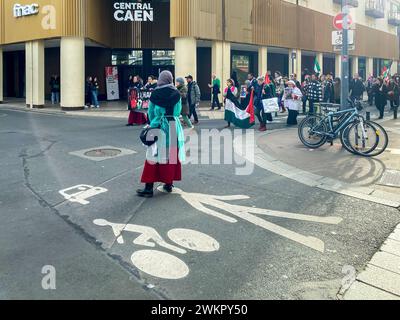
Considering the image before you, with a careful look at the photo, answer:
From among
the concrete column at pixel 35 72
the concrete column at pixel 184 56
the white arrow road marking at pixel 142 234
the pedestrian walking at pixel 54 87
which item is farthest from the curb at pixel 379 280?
the pedestrian walking at pixel 54 87

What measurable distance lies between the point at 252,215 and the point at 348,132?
5.17 meters

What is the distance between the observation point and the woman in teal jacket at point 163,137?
654cm

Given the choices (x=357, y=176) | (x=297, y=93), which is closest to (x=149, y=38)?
(x=297, y=93)

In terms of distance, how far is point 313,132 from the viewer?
1073 centimetres

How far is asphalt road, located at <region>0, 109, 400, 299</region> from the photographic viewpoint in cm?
380

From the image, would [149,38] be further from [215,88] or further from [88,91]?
[215,88]

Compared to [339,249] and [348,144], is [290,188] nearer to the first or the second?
[339,249]

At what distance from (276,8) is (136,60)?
31.4 ft

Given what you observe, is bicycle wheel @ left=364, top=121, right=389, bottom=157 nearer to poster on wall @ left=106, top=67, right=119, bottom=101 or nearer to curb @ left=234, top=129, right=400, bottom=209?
curb @ left=234, top=129, right=400, bottom=209

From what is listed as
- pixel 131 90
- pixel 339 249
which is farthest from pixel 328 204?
pixel 131 90

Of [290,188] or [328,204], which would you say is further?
[290,188]

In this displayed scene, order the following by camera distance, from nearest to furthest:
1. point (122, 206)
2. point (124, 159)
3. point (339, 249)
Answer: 1. point (339, 249)
2. point (122, 206)
3. point (124, 159)

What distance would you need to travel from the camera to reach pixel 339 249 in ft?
15.3

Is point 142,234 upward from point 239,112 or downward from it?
downward
